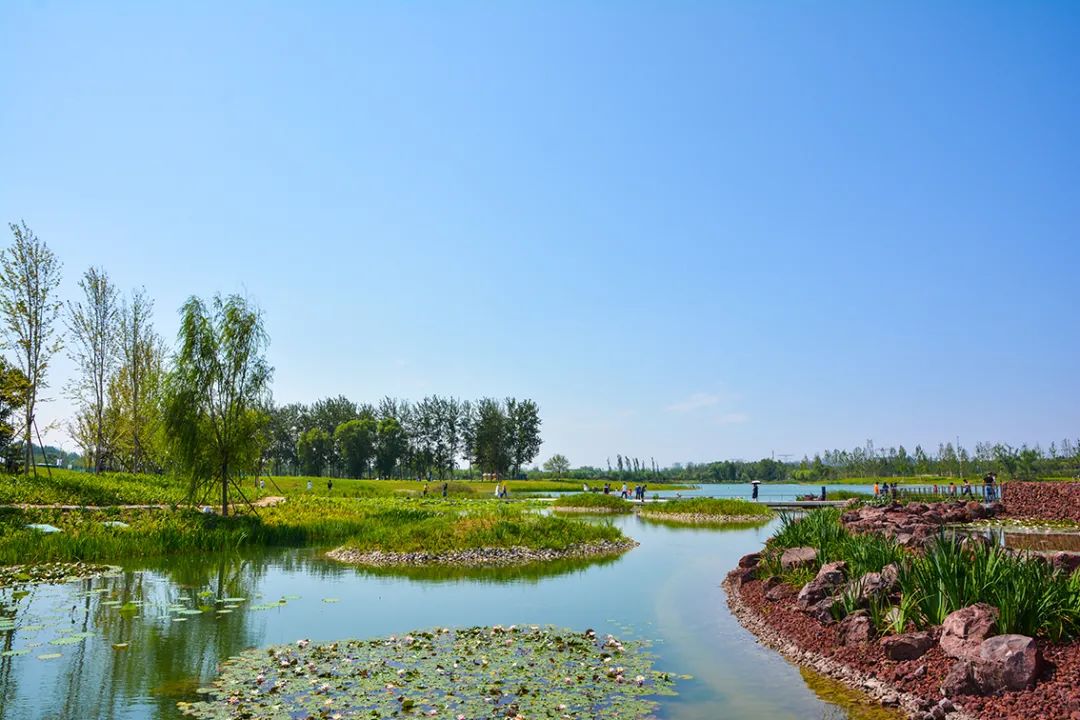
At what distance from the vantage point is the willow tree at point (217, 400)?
3162 centimetres

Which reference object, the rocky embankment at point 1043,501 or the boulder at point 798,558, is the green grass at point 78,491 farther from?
the rocky embankment at point 1043,501

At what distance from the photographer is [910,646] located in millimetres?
10453

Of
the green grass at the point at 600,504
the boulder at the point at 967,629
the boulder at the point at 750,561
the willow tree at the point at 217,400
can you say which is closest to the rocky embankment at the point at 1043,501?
the boulder at the point at 750,561

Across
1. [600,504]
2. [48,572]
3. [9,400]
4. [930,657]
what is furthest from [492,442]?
[930,657]

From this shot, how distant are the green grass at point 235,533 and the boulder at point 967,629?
17786mm

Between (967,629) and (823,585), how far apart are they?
4.39m

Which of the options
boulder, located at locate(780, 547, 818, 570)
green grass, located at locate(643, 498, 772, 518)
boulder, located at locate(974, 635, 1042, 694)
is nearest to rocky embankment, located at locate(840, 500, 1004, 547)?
boulder, located at locate(780, 547, 818, 570)

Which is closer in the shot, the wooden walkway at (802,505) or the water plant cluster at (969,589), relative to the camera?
the water plant cluster at (969,589)

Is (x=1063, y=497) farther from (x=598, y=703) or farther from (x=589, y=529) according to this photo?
(x=598, y=703)

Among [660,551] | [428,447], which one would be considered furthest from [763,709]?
[428,447]

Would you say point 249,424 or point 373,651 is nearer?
point 373,651

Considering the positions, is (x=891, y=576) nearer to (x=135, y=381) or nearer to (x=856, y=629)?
(x=856, y=629)

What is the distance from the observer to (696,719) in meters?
9.38

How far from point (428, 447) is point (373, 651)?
10585cm
